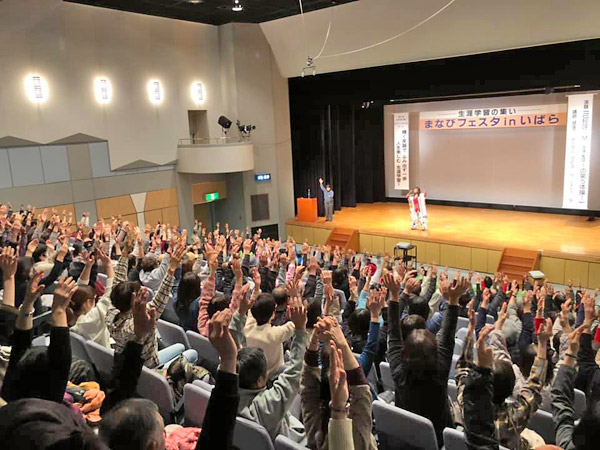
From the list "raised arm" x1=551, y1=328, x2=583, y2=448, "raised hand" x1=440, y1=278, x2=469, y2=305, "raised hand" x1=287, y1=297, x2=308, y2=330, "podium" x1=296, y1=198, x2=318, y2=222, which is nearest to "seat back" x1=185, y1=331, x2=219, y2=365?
"raised hand" x1=287, y1=297, x2=308, y2=330

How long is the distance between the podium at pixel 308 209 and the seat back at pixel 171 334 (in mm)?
10321

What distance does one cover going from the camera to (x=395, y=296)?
9.09ft

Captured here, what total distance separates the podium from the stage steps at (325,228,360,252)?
1018mm

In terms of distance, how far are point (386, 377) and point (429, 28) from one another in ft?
29.6

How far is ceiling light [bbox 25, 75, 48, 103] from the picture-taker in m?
10.8

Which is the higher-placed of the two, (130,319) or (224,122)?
(224,122)

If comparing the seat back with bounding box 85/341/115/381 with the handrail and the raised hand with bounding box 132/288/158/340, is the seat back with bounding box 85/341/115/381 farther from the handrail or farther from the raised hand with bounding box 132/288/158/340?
the handrail

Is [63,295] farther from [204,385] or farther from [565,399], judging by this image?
[565,399]

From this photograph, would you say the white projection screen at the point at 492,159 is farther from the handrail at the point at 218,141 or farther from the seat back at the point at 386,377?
the seat back at the point at 386,377

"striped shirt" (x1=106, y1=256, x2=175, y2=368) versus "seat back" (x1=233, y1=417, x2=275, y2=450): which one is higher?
"striped shirt" (x1=106, y1=256, x2=175, y2=368)

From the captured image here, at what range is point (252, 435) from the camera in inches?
92.7

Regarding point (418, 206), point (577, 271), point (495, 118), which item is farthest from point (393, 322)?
point (495, 118)

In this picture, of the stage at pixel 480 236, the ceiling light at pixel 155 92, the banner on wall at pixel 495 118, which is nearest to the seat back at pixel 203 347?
the stage at pixel 480 236

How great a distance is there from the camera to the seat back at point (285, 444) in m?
2.27
